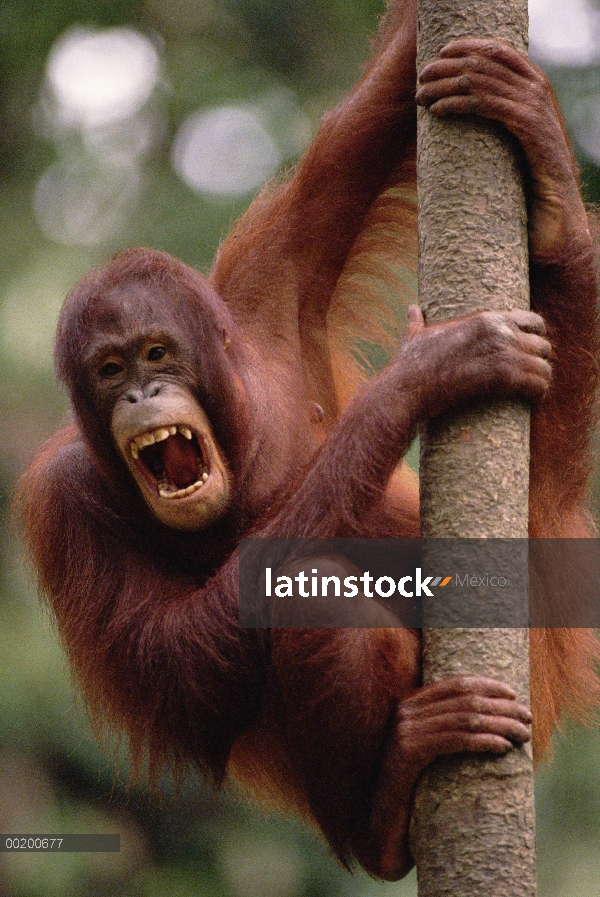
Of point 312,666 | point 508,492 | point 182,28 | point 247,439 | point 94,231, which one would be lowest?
point 312,666

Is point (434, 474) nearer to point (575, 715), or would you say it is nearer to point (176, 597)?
point (176, 597)

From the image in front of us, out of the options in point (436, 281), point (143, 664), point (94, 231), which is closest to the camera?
point (436, 281)

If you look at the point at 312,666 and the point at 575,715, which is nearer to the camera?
the point at 312,666

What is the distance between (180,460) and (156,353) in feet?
1.29

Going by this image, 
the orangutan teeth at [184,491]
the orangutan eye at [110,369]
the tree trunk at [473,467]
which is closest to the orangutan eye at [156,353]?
the orangutan eye at [110,369]

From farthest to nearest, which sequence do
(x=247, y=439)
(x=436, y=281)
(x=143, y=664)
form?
1. (x=247, y=439)
2. (x=143, y=664)
3. (x=436, y=281)

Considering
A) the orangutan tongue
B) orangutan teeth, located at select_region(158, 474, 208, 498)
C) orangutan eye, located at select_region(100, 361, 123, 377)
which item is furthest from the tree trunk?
orangutan eye, located at select_region(100, 361, 123, 377)

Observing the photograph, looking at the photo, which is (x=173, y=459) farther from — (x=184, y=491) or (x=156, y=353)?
(x=156, y=353)

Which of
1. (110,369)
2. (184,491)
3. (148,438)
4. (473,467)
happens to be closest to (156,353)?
(110,369)

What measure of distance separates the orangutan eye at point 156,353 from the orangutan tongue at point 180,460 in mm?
285

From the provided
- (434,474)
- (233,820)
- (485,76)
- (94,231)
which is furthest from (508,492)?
(94,231)

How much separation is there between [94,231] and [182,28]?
6.91 ft

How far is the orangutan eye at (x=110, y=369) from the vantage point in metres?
4.05

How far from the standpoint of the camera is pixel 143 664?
3912mm
